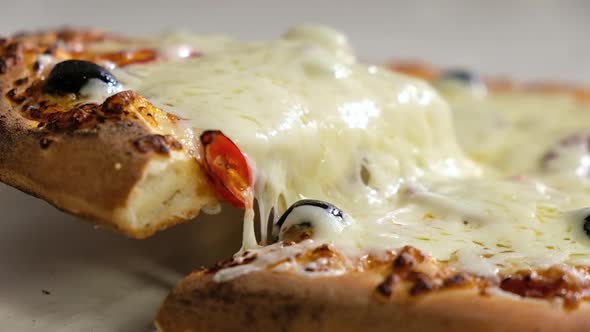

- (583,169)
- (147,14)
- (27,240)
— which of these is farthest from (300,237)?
(147,14)

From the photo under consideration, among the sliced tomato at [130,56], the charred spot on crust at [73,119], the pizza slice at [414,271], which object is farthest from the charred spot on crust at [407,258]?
the sliced tomato at [130,56]

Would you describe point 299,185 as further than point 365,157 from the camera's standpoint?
No

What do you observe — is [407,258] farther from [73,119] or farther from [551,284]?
[73,119]

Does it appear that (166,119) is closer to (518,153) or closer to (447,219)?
(447,219)

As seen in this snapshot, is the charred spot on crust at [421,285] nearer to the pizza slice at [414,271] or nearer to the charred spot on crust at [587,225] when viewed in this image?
the pizza slice at [414,271]

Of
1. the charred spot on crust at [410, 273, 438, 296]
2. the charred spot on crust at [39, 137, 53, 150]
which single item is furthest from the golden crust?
the charred spot on crust at [410, 273, 438, 296]

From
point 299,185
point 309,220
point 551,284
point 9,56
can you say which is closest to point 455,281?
point 551,284
